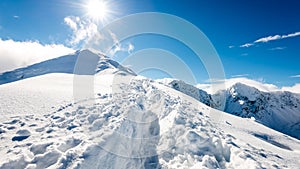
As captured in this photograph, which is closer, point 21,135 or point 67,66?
point 21,135

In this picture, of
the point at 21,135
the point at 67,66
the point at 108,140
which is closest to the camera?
the point at 21,135

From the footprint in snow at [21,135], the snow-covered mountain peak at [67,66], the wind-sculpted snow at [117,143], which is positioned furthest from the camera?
the snow-covered mountain peak at [67,66]

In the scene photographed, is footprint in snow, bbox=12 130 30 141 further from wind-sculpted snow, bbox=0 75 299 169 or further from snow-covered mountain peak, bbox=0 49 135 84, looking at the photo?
snow-covered mountain peak, bbox=0 49 135 84

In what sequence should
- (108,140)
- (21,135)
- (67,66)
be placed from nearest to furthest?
(21,135), (108,140), (67,66)

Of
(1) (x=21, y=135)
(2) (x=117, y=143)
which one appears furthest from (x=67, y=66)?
(2) (x=117, y=143)

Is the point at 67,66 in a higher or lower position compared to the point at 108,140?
higher

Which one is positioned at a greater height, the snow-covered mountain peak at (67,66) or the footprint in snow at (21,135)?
the snow-covered mountain peak at (67,66)

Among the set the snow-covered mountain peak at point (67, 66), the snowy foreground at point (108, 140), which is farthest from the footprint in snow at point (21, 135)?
the snow-covered mountain peak at point (67, 66)

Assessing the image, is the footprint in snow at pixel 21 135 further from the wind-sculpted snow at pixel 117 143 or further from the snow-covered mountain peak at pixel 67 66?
the snow-covered mountain peak at pixel 67 66

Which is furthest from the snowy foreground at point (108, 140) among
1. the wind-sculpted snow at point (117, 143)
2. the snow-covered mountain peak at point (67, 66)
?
the snow-covered mountain peak at point (67, 66)

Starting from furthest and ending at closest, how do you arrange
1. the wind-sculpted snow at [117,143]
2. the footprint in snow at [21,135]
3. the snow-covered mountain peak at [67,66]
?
1. the snow-covered mountain peak at [67,66]
2. the footprint in snow at [21,135]
3. the wind-sculpted snow at [117,143]

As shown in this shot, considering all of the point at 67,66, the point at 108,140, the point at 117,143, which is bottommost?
the point at 117,143

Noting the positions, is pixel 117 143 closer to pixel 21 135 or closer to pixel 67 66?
pixel 21 135

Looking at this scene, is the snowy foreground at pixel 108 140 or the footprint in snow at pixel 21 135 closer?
the snowy foreground at pixel 108 140
